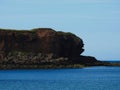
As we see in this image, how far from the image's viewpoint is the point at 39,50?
15350cm

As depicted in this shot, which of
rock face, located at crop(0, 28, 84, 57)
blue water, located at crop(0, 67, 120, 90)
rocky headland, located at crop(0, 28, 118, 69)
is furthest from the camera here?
rock face, located at crop(0, 28, 84, 57)

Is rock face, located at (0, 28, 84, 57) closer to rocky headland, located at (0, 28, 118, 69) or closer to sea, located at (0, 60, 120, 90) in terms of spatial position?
rocky headland, located at (0, 28, 118, 69)

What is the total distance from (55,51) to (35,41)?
7277 mm

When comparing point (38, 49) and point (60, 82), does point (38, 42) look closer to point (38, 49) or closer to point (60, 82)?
point (38, 49)

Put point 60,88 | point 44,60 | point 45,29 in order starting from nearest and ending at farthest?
1. point 60,88
2. point 44,60
3. point 45,29

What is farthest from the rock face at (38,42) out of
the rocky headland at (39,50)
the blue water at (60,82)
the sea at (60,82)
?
the blue water at (60,82)

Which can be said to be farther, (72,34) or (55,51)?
(72,34)

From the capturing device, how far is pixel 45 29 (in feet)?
520

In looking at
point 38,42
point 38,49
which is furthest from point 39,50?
point 38,42

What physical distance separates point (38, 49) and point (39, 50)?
56 cm

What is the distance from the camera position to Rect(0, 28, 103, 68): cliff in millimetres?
147750

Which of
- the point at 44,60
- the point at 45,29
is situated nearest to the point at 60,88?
the point at 44,60

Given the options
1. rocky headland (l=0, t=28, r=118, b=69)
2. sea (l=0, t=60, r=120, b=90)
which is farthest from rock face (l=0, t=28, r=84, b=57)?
sea (l=0, t=60, r=120, b=90)

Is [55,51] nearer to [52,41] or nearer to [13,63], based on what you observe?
[52,41]
